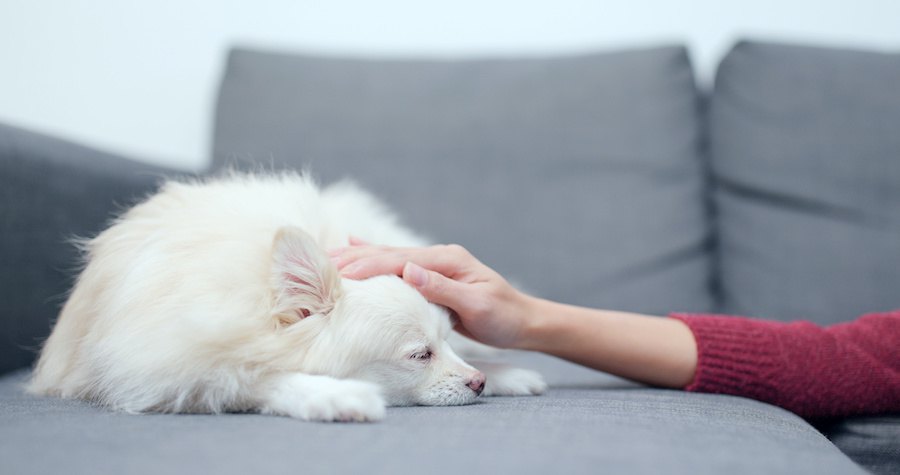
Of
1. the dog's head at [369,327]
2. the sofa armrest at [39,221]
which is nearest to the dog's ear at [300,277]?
the dog's head at [369,327]

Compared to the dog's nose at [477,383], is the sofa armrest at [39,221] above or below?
above

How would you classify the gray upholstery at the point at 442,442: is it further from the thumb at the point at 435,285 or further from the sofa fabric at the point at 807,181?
the sofa fabric at the point at 807,181

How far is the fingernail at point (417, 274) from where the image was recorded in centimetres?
135

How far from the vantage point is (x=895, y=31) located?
2.79 m

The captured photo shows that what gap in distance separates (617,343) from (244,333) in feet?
2.43

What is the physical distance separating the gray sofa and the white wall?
0.48 m

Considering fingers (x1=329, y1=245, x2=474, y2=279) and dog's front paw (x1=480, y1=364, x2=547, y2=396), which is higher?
fingers (x1=329, y1=245, x2=474, y2=279)

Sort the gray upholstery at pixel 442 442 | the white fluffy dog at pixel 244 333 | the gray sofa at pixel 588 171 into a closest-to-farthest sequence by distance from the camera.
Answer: the gray upholstery at pixel 442 442 < the white fluffy dog at pixel 244 333 < the gray sofa at pixel 588 171

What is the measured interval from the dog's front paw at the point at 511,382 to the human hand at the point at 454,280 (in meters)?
0.10

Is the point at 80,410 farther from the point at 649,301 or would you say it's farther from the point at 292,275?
the point at 649,301

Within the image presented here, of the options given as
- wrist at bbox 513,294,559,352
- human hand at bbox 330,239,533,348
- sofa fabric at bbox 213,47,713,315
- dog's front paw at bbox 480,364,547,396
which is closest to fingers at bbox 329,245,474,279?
human hand at bbox 330,239,533,348

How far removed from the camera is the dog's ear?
1289 millimetres

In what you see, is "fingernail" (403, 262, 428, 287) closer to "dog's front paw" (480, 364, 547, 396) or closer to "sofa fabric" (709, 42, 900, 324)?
"dog's front paw" (480, 364, 547, 396)

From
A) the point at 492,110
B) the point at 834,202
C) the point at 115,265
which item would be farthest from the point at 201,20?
the point at 834,202
